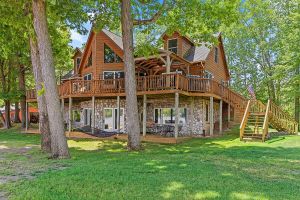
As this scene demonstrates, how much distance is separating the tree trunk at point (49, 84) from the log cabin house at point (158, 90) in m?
7.85

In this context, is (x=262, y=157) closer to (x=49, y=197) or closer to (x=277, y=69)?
(x=49, y=197)

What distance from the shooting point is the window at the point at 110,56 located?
874 inches

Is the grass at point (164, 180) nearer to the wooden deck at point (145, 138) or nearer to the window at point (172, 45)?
the wooden deck at point (145, 138)

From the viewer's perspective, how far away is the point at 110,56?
880 inches

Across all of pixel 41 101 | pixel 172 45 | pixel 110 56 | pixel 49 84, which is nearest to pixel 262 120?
pixel 172 45

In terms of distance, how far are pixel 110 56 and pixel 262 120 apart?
12291mm

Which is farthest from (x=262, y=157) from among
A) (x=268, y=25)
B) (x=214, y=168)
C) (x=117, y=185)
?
(x=268, y=25)

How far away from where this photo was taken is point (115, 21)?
16.8 m

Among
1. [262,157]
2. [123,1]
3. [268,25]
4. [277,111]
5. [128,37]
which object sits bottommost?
[262,157]

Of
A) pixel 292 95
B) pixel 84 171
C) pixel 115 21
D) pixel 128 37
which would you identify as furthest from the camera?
pixel 292 95

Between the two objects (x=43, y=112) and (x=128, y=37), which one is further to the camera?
(x=128, y=37)

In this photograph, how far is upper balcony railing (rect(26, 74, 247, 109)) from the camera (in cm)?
1658

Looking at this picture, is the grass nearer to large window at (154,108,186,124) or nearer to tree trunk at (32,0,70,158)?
tree trunk at (32,0,70,158)

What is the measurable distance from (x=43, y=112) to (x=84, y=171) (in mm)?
5225
